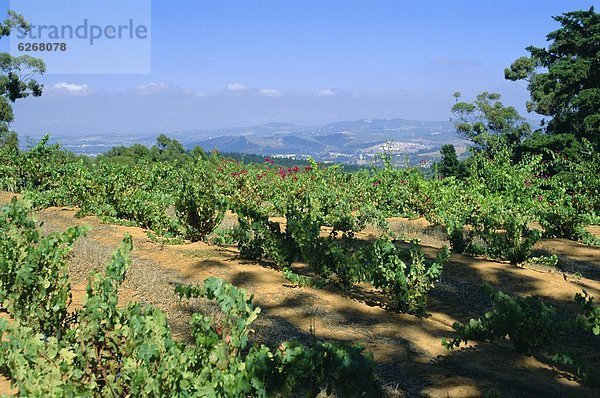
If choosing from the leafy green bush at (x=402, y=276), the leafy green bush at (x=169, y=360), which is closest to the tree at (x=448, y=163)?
the leafy green bush at (x=402, y=276)

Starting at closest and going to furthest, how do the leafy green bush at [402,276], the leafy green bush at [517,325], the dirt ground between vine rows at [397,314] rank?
the dirt ground between vine rows at [397,314], the leafy green bush at [517,325], the leafy green bush at [402,276]

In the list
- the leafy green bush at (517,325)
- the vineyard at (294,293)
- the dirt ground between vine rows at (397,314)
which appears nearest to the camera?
the vineyard at (294,293)

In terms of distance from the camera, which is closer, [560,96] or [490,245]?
[490,245]

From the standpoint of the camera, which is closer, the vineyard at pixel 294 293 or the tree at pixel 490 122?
the vineyard at pixel 294 293

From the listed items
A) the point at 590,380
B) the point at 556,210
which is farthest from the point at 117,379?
the point at 556,210

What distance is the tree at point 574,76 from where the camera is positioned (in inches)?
981

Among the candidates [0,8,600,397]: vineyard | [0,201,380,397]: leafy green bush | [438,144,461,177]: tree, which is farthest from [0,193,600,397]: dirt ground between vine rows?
[438,144,461,177]: tree

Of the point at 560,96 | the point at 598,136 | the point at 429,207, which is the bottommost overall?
the point at 429,207

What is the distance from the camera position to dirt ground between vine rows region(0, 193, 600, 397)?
4.33m

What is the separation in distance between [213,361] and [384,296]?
12.6 feet

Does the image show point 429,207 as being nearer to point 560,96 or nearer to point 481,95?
point 560,96

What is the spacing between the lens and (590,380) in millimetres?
3775

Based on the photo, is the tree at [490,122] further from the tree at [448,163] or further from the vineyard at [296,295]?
the vineyard at [296,295]

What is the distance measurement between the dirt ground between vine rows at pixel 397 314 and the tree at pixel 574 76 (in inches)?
691
